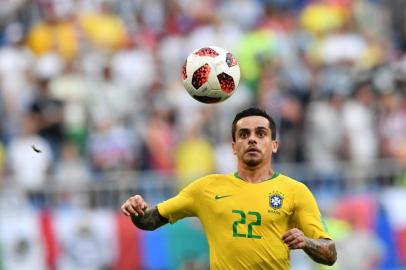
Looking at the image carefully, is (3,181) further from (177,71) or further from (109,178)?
(177,71)

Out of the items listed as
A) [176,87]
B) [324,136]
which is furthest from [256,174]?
[176,87]

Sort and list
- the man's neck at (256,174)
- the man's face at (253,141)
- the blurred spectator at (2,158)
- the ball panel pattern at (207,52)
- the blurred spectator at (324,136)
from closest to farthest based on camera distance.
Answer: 1. the man's face at (253,141)
2. the man's neck at (256,174)
3. the ball panel pattern at (207,52)
4. the blurred spectator at (2,158)
5. the blurred spectator at (324,136)

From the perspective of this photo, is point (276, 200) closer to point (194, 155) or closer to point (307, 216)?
point (307, 216)

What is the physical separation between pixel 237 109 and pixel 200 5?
9.04 ft

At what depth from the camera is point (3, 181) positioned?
1722 cm

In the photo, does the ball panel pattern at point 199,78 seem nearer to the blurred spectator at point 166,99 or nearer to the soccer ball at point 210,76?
the soccer ball at point 210,76

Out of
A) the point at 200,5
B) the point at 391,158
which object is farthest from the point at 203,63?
the point at 200,5

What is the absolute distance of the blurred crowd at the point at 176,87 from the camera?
17.8 m

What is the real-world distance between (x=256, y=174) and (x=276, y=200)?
→ 0.34 metres

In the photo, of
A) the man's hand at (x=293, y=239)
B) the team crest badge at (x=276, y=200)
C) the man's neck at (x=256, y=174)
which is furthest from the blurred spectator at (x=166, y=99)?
the man's hand at (x=293, y=239)

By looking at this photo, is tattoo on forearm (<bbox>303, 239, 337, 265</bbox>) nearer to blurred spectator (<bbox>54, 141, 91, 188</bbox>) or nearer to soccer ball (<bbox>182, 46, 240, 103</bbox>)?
soccer ball (<bbox>182, 46, 240, 103</bbox>)

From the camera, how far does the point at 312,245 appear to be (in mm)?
9805

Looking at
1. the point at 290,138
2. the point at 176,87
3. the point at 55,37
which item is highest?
the point at 55,37

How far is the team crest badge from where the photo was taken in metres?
10.3
